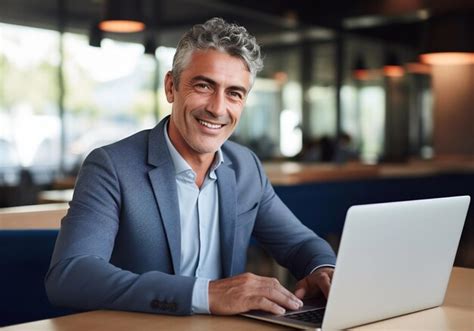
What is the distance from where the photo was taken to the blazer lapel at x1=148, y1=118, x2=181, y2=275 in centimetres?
194

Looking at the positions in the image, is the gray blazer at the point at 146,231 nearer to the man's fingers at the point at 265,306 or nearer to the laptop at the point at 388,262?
the man's fingers at the point at 265,306

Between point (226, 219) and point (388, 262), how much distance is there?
2.31 ft

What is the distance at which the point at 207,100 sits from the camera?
2.00 meters

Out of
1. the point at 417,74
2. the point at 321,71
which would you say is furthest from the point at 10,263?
the point at 417,74

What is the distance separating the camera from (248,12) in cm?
1170

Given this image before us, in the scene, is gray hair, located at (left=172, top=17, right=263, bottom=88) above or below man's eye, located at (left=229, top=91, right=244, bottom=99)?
above

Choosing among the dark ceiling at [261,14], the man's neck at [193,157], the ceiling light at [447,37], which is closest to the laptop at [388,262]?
the man's neck at [193,157]

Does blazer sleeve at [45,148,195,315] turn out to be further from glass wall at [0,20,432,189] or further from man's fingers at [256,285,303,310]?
glass wall at [0,20,432,189]

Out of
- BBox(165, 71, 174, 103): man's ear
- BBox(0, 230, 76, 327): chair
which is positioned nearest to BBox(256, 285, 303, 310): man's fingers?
BBox(165, 71, 174, 103): man's ear

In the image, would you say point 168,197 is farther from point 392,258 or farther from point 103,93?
point 103,93

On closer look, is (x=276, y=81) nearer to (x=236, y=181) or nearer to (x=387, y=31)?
(x=387, y=31)

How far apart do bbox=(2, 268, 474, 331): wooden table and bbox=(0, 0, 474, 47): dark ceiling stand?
6.25m

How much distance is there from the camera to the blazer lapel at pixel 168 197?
1.94m

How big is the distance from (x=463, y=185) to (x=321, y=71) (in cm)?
739
